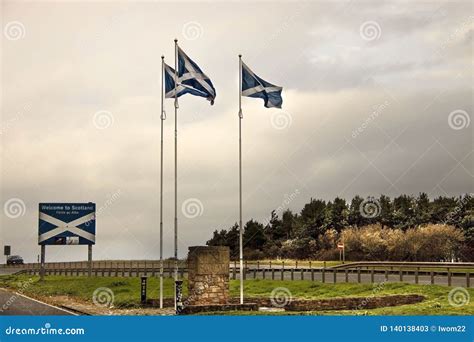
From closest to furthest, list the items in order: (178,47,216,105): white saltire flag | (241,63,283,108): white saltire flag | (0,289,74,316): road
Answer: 1. (0,289,74,316): road
2. (178,47,216,105): white saltire flag
3. (241,63,283,108): white saltire flag

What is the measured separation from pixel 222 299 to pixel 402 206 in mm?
77306

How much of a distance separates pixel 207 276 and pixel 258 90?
7957mm

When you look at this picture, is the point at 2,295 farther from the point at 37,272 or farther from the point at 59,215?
the point at 37,272

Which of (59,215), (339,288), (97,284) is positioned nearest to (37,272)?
(59,215)

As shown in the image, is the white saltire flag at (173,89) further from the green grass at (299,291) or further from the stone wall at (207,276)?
the green grass at (299,291)

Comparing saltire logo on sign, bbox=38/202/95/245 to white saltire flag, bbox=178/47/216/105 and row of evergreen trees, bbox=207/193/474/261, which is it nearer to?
white saltire flag, bbox=178/47/216/105

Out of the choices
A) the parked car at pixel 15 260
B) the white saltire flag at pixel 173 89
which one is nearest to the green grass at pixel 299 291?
the white saltire flag at pixel 173 89

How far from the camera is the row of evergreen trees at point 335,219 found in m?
98.9

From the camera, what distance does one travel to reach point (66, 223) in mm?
57125

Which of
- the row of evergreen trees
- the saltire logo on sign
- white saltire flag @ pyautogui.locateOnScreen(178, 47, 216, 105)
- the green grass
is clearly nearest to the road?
the green grass

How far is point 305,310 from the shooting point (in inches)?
1186

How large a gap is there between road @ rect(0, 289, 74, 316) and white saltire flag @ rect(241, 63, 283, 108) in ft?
38.2

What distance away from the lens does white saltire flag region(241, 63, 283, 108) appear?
32.5 meters

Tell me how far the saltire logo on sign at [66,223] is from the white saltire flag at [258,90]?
27352 millimetres
